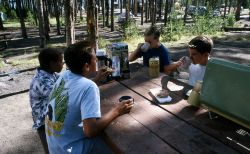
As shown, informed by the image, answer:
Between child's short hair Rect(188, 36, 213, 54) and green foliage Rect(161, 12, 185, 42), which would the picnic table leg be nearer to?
child's short hair Rect(188, 36, 213, 54)

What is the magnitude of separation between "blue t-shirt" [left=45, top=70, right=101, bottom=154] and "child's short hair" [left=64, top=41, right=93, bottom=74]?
0.06m

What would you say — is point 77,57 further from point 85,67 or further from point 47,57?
point 47,57

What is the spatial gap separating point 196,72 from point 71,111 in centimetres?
206

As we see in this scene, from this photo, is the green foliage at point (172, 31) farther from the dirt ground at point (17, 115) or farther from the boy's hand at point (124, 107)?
the boy's hand at point (124, 107)

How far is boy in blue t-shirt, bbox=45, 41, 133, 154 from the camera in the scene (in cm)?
213

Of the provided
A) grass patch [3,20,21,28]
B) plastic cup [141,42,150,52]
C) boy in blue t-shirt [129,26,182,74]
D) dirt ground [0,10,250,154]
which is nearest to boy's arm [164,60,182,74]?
boy in blue t-shirt [129,26,182,74]

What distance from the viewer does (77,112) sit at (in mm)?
2195

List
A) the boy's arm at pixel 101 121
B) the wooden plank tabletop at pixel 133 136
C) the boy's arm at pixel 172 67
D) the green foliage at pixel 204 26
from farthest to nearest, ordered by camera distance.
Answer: the green foliage at pixel 204 26
the boy's arm at pixel 172 67
the boy's arm at pixel 101 121
the wooden plank tabletop at pixel 133 136

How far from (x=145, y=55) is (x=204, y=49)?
132 cm

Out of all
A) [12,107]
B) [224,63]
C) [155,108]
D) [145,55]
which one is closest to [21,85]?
[12,107]

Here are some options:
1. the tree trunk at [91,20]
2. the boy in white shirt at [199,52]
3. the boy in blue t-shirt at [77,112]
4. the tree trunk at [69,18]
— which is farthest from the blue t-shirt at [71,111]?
the tree trunk at [91,20]

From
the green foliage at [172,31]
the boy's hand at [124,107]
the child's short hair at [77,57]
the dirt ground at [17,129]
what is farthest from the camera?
the green foliage at [172,31]

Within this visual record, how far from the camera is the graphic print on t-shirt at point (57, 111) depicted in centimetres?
220

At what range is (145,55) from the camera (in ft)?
15.3
